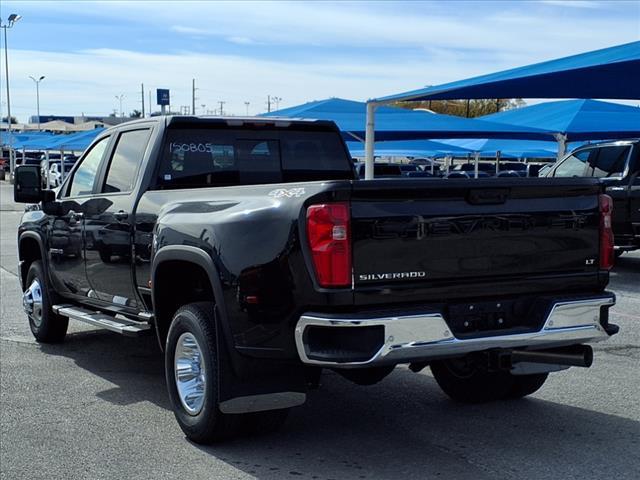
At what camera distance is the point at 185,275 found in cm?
554

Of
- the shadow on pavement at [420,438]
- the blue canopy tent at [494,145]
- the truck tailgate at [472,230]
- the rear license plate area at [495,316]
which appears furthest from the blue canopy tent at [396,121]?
the rear license plate area at [495,316]

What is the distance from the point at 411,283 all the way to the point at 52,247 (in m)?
4.19

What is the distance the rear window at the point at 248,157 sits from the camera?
6.35 meters

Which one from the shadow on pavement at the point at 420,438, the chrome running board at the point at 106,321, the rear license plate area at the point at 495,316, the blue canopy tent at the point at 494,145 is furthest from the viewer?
the blue canopy tent at the point at 494,145

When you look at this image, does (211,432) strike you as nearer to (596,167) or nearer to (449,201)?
(449,201)

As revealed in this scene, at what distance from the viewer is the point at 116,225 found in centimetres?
631

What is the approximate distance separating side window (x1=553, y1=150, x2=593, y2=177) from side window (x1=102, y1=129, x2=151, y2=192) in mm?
9414

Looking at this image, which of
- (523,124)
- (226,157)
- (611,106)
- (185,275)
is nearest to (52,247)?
(226,157)

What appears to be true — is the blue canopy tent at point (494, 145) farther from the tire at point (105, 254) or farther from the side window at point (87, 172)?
the tire at point (105, 254)

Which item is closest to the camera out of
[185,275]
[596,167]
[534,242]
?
[534,242]

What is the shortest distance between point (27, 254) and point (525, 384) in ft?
16.1

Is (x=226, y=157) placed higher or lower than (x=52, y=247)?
higher

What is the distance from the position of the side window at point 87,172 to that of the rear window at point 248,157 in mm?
1058

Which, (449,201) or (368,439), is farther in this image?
(368,439)
